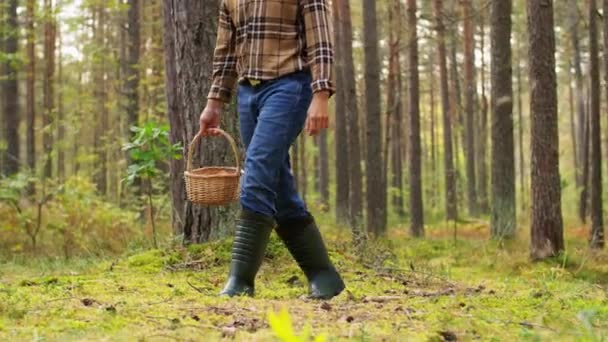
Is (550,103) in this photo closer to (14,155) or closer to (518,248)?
(518,248)

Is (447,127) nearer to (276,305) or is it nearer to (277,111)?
(277,111)

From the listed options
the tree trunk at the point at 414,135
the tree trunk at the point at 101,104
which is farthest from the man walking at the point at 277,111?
the tree trunk at the point at 101,104

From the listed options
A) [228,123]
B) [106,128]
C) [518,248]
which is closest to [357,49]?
[106,128]

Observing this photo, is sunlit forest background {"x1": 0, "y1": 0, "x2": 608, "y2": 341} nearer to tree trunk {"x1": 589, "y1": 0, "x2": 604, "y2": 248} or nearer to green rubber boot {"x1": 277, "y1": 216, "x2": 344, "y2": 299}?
tree trunk {"x1": 589, "y1": 0, "x2": 604, "y2": 248}

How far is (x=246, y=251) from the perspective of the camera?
13.2ft

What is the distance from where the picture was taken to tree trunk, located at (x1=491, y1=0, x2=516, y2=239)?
12672 mm

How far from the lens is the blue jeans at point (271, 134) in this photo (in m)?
3.94

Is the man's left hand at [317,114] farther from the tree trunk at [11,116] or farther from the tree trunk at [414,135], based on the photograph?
the tree trunk at [11,116]

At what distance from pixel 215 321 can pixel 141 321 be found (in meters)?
0.32

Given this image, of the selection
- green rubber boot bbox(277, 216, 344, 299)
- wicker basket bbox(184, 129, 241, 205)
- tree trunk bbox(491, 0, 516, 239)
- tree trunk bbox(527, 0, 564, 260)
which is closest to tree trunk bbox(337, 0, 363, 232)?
tree trunk bbox(491, 0, 516, 239)

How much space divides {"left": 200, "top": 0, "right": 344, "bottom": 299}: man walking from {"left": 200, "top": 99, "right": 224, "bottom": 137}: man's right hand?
26 centimetres

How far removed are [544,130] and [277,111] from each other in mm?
5639

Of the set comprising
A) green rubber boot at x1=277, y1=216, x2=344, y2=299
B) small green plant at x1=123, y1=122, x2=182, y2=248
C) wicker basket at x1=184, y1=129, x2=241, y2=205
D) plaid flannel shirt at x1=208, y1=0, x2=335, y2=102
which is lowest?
green rubber boot at x1=277, y1=216, x2=344, y2=299

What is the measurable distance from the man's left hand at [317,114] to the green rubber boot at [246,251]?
1.85ft
